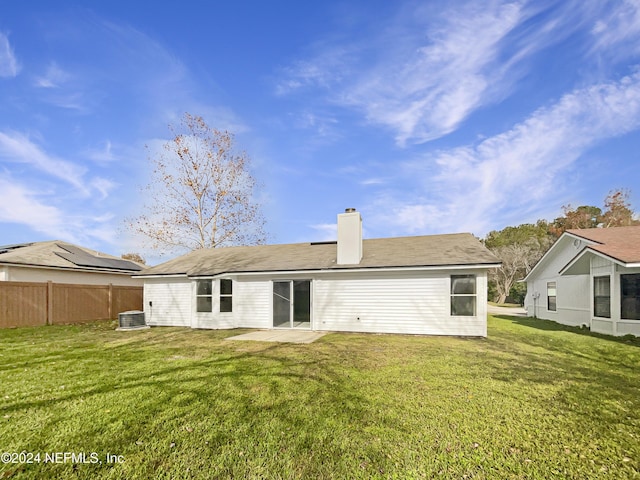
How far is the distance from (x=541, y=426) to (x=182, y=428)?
4.26m

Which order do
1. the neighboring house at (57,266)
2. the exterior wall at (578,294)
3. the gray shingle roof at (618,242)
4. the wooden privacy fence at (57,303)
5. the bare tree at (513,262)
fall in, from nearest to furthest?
the gray shingle roof at (618,242) → the exterior wall at (578,294) → the wooden privacy fence at (57,303) → the neighboring house at (57,266) → the bare tree at (513,262)

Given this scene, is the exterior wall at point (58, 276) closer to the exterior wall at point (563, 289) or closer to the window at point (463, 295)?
the window at point (463, 295)

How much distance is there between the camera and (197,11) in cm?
1114

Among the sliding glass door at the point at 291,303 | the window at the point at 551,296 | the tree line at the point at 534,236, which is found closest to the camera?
the sliding glass door at the point at 291,303

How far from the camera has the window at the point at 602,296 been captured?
11039 millimetres

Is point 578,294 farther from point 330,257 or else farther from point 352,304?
point 330,257

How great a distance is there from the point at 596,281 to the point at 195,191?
2276 cm

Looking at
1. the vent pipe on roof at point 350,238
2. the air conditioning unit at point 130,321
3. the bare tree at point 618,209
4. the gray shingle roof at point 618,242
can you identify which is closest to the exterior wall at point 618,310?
the gray shingle roof at point 618,242

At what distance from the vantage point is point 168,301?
14.1 m

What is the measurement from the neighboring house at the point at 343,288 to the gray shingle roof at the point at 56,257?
4.38 metres

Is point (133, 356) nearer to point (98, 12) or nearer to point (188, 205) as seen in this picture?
point (98, 12)

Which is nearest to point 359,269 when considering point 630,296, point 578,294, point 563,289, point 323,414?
point 323,414

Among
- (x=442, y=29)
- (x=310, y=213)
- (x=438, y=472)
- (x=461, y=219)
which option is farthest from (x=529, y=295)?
(x=438, y=472)

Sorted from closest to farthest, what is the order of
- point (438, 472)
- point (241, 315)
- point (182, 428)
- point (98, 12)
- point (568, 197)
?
point (438, 472) → point (182, 428) → point (98, 12) → point (241, 315) → point (568, 197)
